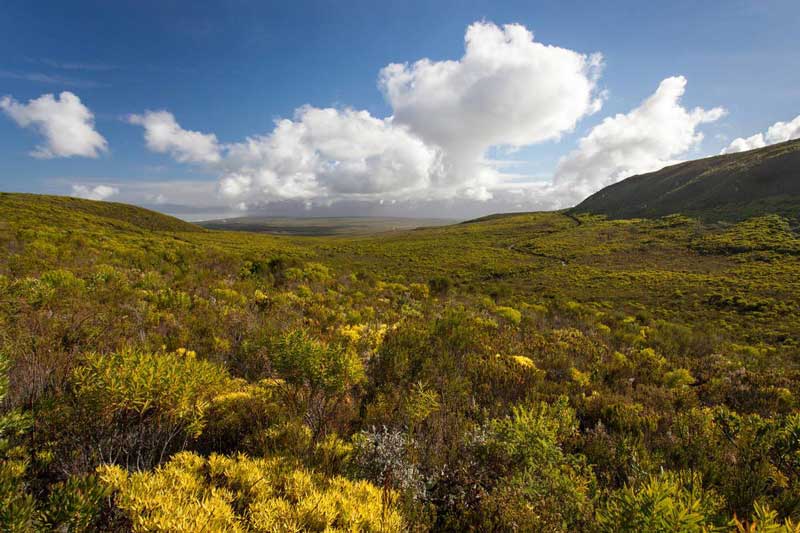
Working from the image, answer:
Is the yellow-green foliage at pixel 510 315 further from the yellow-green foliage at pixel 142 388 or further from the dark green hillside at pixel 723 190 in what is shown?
the dark green hillside at pixel 723 190

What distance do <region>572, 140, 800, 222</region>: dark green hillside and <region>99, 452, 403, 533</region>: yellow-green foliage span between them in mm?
79824

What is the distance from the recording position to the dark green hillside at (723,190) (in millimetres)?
61781

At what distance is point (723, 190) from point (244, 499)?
10767 centimetres

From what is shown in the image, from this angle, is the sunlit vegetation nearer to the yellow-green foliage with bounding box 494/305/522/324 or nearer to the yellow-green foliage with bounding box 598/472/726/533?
the yellow-green foliage with bounding box 598/472/726/533

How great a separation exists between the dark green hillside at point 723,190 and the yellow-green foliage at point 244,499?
79824 millimetres

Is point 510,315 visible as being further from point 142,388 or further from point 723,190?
point 723,190

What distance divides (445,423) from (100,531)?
3274 millimetres

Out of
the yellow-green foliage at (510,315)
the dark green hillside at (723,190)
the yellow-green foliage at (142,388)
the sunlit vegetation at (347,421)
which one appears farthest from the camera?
the dark green hillside at (723,190)

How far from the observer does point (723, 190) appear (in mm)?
74812

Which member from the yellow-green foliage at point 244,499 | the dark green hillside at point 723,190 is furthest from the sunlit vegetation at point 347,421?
the dark green hillside at point 723,190

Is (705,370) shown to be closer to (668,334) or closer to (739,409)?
(739,409)

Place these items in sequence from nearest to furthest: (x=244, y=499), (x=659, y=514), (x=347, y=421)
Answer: (x=659, y=514)
(x=244, y=499)
(x=347, y=421)

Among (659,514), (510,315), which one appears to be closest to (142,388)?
(659,514)

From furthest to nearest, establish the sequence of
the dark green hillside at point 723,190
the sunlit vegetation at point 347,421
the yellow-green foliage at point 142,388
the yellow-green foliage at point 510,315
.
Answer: the dark green hillside at point 723,190 → the yellow-green foliage at point 510,315 → the yellow-green foliage at point 142,388 → the sunlit vegetation at point 347,421
